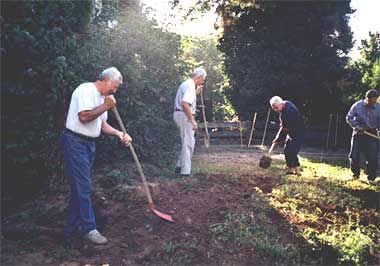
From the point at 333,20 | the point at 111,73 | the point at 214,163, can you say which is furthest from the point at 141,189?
the point at 333,20

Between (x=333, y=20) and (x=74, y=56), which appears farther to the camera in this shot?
(x=333, y=20)

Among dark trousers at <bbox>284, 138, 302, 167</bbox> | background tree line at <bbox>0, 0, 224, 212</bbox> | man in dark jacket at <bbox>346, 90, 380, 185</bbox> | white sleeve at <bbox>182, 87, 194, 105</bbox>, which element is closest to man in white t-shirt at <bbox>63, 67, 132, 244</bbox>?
background tree line at <bbox>0, 0, 224, 212</bbox>

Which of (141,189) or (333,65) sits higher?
(333,65)

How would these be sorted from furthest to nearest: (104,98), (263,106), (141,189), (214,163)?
(263,106) < (214,163) < (141,189) < (104,98)

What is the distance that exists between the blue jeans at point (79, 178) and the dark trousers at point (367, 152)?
567cm

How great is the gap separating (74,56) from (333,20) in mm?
11611

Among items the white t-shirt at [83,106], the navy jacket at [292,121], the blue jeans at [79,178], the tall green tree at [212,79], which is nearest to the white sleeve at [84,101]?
the white t-shirt at [83,106]

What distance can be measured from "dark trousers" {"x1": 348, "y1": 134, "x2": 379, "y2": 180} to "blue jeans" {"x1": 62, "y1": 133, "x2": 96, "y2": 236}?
5668 mm

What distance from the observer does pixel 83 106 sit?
393 cm

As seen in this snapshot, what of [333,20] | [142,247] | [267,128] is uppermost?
[333,20]

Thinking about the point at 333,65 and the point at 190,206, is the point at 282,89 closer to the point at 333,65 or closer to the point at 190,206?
the point at 333,65

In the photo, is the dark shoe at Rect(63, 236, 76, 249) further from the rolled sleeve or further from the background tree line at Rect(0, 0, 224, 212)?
the rolled sleeve

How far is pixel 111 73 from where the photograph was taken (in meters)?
4.15

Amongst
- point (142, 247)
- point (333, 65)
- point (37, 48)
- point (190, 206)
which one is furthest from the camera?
point (333, 65)
